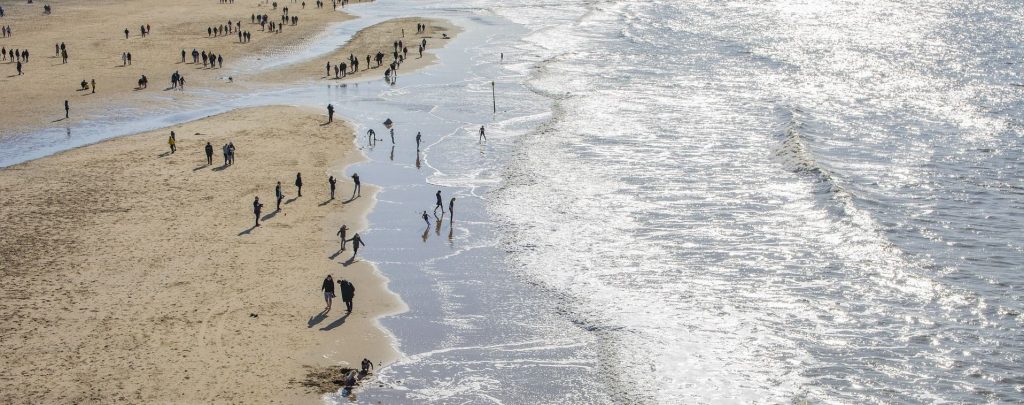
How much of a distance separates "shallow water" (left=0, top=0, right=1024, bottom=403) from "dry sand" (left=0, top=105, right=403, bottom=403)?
69.5 inches

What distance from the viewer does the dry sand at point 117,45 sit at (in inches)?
2151

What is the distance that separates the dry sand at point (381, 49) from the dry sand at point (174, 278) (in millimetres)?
20560

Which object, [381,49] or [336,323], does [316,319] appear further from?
[381,49]

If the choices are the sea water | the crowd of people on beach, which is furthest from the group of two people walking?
the crowd of people on beach

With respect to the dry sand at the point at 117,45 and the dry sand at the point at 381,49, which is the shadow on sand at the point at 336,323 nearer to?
the dry sand at the point at 117,45

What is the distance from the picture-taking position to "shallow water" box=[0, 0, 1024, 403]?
2416cm

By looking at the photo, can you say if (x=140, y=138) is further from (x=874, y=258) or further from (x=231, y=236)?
(x=874, y=258)

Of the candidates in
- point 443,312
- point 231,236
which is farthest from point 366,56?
point 443,312

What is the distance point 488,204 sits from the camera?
3681 cm

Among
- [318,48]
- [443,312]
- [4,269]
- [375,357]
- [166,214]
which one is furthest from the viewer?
[318,48]

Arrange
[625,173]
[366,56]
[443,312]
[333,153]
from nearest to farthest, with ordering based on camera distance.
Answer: [443,312]
[625,173]
[333,153]
[366,56]

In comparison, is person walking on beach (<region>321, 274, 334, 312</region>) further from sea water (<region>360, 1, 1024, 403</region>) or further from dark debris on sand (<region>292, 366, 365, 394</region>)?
dark debris on sand (<region>292, 366, 365, 394</region>)

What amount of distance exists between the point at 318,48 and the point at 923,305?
184 ft

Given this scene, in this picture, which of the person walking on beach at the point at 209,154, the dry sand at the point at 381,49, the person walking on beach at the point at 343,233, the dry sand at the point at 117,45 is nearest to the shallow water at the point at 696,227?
the person walking on beach at the point at 343,233
